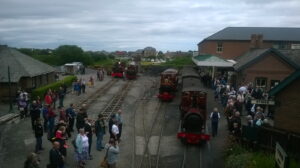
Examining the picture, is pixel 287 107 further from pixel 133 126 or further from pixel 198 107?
pixel 133 126

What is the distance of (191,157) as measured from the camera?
17859mm

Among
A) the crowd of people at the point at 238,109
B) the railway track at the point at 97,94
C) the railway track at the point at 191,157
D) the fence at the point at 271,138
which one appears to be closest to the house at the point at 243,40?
the railway track at the point at 97,94

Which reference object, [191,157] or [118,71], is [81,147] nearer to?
[191,157]

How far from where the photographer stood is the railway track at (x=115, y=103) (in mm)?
26816

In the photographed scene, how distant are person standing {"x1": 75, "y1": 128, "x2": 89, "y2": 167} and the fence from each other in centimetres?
732

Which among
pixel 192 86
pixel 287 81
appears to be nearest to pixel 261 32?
pixel 192 86

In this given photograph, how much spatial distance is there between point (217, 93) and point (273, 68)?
6189 mm

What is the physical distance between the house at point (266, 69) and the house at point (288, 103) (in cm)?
1460

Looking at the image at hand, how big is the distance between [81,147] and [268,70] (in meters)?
22.7

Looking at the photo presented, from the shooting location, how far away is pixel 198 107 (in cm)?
2095

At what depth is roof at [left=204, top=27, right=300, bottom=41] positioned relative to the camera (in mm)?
53125

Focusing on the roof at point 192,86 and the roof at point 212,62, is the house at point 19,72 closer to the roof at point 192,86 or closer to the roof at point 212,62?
the roof at point 192,86

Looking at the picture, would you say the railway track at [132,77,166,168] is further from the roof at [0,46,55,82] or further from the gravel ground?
the roof at [0,46,55,82]

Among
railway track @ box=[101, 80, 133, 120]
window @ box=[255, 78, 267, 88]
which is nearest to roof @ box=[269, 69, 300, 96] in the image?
railway track @ box=[101, 80, 133, 120]
